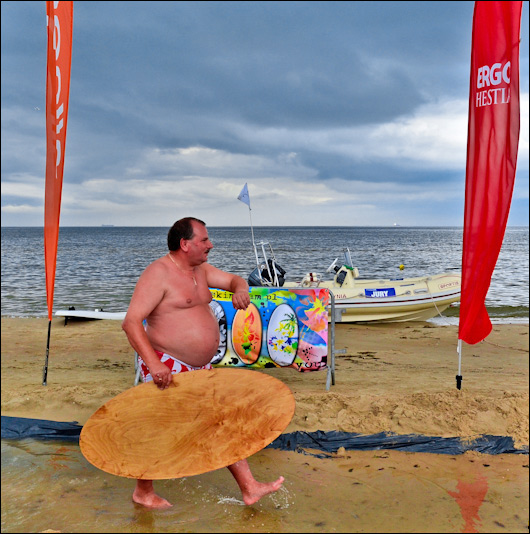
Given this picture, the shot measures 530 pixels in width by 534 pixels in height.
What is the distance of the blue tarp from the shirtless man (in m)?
1.05

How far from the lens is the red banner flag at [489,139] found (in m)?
4.77

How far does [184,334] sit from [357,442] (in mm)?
2060

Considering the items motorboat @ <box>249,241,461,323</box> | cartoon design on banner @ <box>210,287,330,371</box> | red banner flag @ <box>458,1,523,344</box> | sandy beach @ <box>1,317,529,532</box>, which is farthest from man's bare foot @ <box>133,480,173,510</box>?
motorboat @ <box>249,241,461,323</box>

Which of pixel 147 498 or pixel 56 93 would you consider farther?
pixel 56 93

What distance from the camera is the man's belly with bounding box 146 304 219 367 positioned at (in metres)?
3.39

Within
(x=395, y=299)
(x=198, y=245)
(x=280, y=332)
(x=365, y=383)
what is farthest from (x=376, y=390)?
(x=395, y=299)

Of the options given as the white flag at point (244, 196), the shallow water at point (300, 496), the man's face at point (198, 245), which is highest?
the white flag at point (244, 196)

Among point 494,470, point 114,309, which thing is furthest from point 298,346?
point 114,309

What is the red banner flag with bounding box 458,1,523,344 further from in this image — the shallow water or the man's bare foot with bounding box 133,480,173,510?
the man's bare foot with bounding box 133,480,173,510

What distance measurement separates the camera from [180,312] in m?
3.42

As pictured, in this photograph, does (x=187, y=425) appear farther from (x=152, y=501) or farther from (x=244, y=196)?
(x=244, y=196)

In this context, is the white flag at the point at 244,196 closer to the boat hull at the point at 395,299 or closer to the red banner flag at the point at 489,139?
the boat hull at the point at 395,299

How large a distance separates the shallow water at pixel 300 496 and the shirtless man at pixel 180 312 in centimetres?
20

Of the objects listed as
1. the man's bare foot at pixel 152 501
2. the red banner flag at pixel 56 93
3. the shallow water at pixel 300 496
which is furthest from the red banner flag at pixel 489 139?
the red banner flag at pixel 56 93
